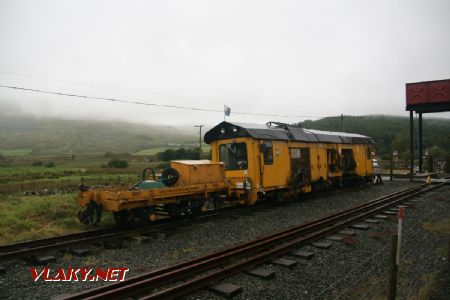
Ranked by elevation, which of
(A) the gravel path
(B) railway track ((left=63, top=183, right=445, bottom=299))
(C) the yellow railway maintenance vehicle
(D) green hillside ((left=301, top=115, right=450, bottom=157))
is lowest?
(A) the gravel path

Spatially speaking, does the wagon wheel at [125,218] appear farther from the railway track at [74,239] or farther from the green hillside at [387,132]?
the green hillside at [387,132]

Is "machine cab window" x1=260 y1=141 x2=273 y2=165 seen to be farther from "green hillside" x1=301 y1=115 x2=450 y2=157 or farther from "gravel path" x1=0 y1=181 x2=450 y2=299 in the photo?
"green hillside" x1=301 y1=115 x2=450 y2=157

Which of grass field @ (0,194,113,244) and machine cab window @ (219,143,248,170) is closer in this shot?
grass field @ (0,194,113,244)

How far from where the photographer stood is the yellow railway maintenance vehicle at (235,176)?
9688 mm

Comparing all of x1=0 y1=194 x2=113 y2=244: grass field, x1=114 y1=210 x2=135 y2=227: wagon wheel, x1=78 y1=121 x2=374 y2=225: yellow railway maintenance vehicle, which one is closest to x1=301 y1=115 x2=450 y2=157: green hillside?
x1=78 y1=121 x2=374 y2=225: yellow railway maintenance vehicle

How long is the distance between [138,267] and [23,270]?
2155mm

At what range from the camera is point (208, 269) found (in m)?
6.43

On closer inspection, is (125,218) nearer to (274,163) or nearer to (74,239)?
(74,239)

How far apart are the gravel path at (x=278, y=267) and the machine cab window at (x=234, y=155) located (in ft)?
7.27

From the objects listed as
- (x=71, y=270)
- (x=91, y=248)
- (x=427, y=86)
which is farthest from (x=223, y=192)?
(x=427, y=86)

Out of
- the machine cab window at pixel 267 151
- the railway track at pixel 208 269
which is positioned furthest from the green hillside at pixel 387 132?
the railway track at pixel 208 269

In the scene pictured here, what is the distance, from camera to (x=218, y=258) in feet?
22.1

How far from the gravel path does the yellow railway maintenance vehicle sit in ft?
3.31

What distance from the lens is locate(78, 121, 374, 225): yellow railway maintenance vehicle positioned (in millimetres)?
9688
